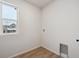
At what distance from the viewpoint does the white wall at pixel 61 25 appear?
2.40 metres

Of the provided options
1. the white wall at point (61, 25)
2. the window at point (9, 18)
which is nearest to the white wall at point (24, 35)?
the window at point (9, 18)

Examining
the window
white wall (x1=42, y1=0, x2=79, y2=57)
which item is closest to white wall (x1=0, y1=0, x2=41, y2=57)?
the window

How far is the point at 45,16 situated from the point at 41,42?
158 centimetres

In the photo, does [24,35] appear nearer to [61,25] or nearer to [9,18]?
[9,18]

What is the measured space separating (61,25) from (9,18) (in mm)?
2115

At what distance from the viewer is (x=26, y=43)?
3320 millimetres

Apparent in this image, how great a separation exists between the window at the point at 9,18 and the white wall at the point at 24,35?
0.21 m

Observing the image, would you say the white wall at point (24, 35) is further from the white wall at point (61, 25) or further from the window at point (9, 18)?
the white wall at point (61, 25)

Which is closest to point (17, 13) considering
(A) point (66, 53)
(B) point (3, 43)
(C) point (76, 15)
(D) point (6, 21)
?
(D) point (6, 21)

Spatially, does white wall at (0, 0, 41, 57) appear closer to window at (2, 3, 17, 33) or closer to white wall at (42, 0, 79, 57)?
window at (2, 3, 17, 33)

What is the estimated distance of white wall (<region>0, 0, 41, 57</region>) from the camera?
249 centimetres

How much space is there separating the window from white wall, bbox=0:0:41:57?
21 centimetres

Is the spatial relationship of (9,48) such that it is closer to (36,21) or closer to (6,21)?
(6,21)

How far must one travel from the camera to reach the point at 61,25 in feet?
9.57
